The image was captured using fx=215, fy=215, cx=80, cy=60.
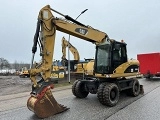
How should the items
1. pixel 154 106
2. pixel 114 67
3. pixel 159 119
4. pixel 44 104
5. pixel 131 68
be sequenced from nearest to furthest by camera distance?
1. pixel 159 119
2. pixel 44 104
3. pixel 154 106
4. pixel 114 67
5. pixel 131 68

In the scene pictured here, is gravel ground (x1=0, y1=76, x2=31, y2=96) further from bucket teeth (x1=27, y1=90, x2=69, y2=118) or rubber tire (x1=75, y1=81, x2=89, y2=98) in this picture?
bucket teeth (x1=27, y1=90, x2=69, y2=118)

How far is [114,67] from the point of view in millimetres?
9906

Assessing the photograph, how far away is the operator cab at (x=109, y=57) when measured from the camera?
9.80 meters

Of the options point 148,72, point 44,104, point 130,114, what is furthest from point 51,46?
point 148,72

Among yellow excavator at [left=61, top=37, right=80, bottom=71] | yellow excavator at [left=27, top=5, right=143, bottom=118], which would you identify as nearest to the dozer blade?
yellow excavator at [left=27, top=5, right=143, bottom=118]

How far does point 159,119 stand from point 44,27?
16.8 feet

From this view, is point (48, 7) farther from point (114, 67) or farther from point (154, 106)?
point (154, 106)

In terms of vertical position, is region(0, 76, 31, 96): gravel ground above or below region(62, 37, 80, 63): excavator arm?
below

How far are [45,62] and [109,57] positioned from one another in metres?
3.21

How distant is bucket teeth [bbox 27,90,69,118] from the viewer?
721cm

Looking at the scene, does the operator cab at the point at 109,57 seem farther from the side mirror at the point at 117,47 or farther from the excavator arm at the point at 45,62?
the excavator arm at the point at 45,62

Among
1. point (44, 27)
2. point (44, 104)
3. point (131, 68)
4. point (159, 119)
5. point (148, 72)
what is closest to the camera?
point (159, 119)

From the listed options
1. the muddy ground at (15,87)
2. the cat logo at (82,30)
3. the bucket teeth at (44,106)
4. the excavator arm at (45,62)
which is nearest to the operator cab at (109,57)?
the cat logo at (82,30)

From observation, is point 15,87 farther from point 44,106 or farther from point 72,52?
point 44,106
